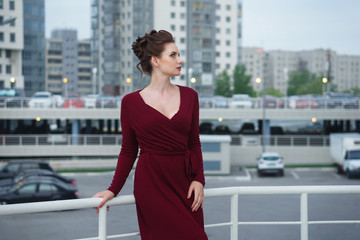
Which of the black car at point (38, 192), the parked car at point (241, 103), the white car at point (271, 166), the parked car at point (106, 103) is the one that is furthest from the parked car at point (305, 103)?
the black car at point (38, 192)

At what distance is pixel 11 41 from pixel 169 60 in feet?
276

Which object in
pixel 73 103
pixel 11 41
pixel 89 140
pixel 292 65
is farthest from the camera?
pixel 292 65

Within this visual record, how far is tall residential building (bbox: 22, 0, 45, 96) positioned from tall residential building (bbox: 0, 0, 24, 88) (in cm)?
2867

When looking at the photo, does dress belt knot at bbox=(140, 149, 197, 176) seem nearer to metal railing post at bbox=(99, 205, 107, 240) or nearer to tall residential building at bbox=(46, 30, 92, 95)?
metal railing post at bbox=(99, 205, 107, 240)

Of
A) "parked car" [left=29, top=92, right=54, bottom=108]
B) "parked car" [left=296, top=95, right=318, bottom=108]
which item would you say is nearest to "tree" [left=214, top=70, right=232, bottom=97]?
"parked car" [left=296, top=95, right=318, bottom=108]

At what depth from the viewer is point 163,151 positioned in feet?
9.38

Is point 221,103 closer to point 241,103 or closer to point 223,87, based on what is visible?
point 241,103

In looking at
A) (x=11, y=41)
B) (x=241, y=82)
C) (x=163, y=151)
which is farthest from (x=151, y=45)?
(x=11, y=41)

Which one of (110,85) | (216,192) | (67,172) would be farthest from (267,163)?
(110,85)

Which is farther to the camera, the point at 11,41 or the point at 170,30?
the point at 170,30

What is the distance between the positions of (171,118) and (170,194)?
46 centimetres

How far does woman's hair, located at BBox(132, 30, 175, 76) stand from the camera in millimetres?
2961

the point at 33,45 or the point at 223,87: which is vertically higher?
the point at 33,45

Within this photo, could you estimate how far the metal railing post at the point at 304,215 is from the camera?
3.60 meters
